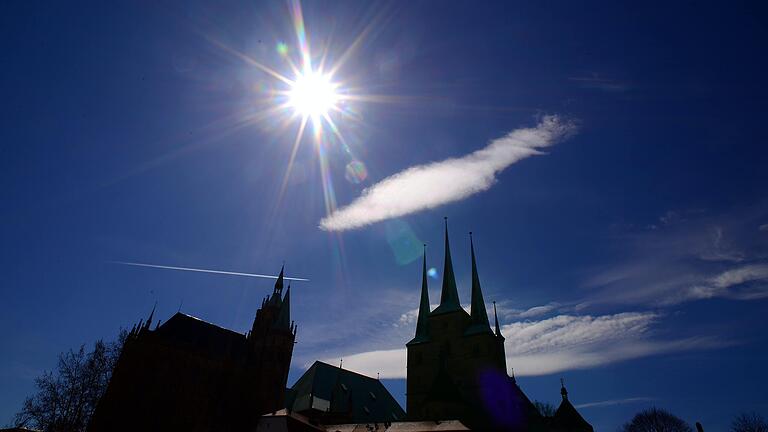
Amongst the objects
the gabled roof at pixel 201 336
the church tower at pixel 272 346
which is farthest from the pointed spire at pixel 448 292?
the gabled roof at pixel 201 336

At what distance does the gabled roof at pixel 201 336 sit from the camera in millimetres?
45875

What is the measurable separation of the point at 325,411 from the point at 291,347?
8.94 metres

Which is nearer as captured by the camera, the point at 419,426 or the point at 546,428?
the point at 419,426

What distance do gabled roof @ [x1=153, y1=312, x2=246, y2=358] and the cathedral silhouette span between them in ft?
0.43

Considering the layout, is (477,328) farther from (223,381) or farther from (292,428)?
(223,381)

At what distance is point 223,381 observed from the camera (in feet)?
153

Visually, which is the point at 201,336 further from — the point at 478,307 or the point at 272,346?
the point at 478,307

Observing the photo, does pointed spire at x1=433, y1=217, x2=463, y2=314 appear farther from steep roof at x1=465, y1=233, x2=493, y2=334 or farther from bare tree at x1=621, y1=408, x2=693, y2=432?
bare tree at x1=621, y1=408, x2=693, y2=432

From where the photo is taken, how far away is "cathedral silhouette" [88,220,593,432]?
41.1m

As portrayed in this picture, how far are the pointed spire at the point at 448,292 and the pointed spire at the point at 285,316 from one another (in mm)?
18591

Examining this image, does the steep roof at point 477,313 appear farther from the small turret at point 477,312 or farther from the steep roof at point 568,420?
the steep roof at point 568,420

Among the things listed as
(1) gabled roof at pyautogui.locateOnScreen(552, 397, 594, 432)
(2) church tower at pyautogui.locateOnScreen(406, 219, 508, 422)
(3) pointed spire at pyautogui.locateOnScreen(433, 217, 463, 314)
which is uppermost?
(3) pointed spire at pyautogui.locateOnScreen(433, 217, 463, 314)

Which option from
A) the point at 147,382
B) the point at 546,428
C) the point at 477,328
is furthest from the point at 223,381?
the point at 546,428

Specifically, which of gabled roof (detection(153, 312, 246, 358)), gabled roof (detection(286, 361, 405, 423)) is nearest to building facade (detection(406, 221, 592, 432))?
gabled roof (detection(286, 361, 405, 423))
